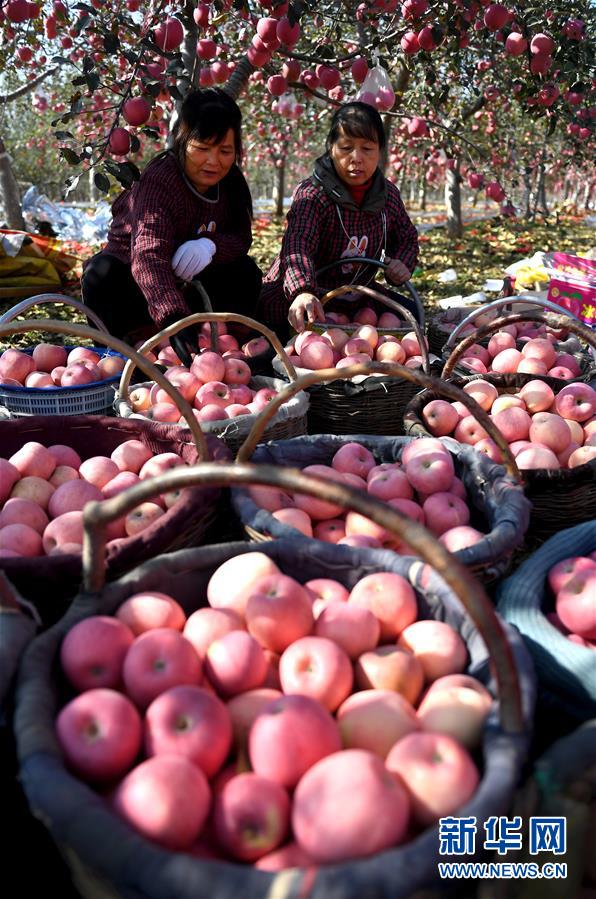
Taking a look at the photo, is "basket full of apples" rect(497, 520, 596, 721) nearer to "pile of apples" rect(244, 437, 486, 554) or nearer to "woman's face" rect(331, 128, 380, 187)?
"pile of apples" rect(244, 437, 486, 554)

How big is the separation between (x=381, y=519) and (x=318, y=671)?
0.37m

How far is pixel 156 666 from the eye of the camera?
47.0 inches

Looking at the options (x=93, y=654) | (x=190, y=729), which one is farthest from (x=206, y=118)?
(x=190, y=729)

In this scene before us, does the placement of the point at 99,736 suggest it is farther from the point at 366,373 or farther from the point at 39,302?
the point at 39,302

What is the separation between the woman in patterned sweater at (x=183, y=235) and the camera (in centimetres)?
312

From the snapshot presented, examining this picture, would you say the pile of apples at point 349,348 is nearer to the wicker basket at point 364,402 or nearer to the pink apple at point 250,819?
the wicker basket at point 364,402

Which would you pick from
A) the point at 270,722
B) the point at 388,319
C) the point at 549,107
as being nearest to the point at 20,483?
the point at 270,722

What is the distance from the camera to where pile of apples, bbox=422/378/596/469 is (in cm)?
230

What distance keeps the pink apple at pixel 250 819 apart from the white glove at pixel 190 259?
2733mm

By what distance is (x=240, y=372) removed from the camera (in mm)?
2938

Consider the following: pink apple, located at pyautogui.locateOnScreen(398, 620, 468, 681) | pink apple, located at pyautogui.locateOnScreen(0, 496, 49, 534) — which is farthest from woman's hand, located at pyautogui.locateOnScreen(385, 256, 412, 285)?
pink apple, located at pyautogui.locateOnScreen(398, 620, 468, 681)

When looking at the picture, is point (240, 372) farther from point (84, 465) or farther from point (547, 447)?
point (547, 447)

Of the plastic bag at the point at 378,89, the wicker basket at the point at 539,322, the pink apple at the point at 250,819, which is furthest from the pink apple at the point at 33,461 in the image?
the plastic bag at the point at 378,89

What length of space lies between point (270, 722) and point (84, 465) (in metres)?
1.23
